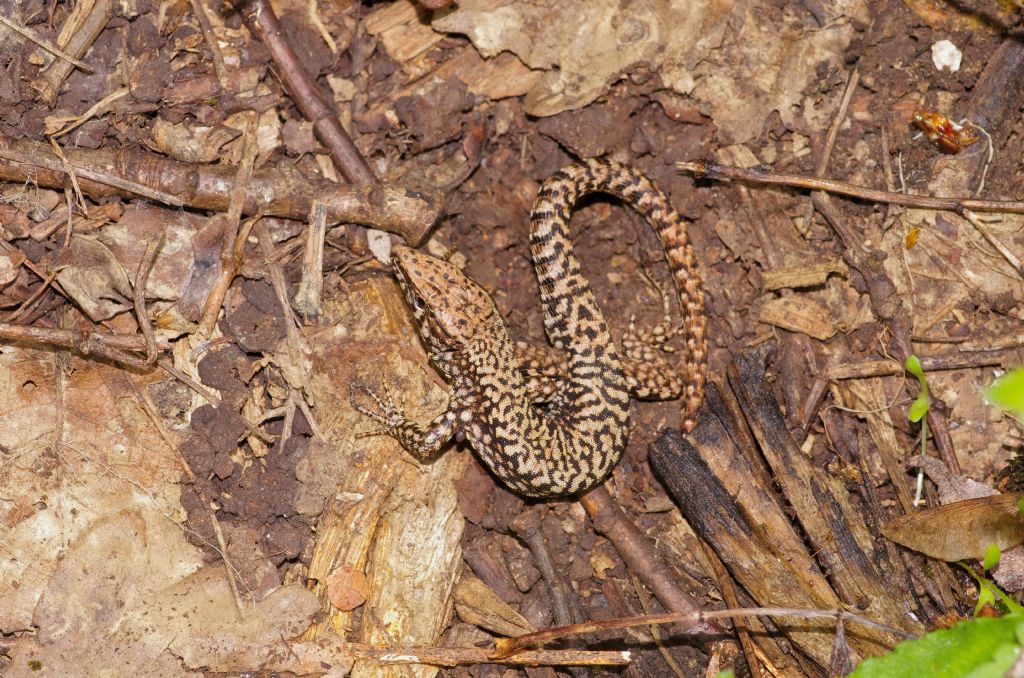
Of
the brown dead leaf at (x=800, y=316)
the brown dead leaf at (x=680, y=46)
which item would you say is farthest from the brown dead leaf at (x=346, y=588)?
the brown dead leaf at (x=680, y=46)

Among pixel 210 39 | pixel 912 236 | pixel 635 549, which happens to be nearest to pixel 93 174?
pixel 210 39

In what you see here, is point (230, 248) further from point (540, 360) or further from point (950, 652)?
point (950, 652)

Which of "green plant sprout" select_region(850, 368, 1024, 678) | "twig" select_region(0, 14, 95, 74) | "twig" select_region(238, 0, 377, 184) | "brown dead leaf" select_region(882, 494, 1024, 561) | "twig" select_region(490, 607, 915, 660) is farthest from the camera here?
"twig" select_region(238, 0, 377, 184)

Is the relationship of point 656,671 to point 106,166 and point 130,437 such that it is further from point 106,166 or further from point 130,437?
point 106,166

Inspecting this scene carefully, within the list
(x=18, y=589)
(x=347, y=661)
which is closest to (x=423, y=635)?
(x=347, y=661)

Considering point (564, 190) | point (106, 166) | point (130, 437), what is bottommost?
point (130, 437)

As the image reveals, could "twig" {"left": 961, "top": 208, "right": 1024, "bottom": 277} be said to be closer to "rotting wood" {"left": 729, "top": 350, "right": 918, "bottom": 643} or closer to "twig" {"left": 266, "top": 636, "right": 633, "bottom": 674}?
"rotting wood" {"left": 729, "top": 350, "right": 918, "bottom": 643}

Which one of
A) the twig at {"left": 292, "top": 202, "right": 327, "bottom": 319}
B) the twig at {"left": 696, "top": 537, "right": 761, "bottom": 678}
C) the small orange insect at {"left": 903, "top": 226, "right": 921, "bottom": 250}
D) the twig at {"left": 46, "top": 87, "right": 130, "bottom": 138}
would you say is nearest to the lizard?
the twig at {"left": 292, "top": 202, "right": 327, "bottom": 319}
